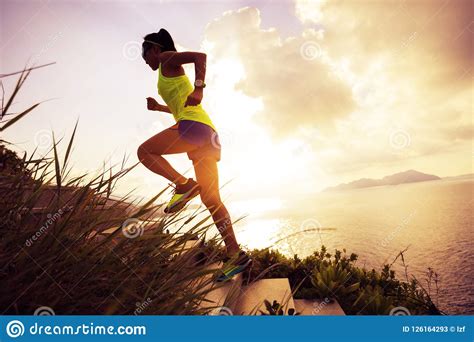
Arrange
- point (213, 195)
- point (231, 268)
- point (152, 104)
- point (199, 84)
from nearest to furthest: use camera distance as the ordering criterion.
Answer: point (231, 268) < point (199, 84) < point (213, 195) < point (152, 104)

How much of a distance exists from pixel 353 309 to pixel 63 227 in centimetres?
277

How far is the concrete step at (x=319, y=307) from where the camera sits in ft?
8.66

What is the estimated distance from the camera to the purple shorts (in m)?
2.71

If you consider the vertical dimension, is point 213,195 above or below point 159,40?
below

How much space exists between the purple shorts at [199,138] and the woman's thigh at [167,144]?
0.04m

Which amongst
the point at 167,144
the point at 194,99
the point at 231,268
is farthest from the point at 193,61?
the point at 231,268

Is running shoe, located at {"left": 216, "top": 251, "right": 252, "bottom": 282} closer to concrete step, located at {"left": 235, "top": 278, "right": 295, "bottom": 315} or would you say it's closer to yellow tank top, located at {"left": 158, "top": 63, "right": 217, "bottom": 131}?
concrete step, located at {"left": 235, "top": 278, "right": 295, "bottom": 315}

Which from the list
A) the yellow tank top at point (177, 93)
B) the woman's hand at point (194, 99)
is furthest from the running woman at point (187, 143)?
the woman's hand at point (194, 99)

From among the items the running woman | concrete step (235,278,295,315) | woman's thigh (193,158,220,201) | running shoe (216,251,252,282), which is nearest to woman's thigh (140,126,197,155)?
the running woman

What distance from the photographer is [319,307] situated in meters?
2.72

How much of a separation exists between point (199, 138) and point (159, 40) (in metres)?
1.18

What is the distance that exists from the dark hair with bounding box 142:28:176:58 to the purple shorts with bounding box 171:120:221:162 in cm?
91

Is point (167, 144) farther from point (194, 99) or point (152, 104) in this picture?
point (152, 104)
